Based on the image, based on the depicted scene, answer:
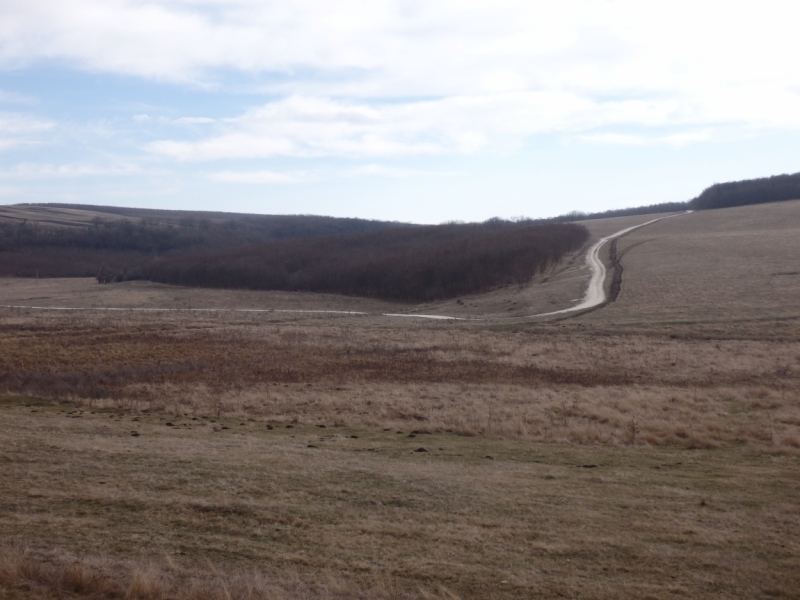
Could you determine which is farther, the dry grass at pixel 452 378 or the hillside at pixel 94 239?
the hillside at pixel 94 239

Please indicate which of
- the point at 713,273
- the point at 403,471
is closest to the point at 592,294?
the point at 713,273

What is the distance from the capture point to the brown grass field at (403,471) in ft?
20.6

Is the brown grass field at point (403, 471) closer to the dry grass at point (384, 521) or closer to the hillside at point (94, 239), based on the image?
the dry grass at point (384, 521)

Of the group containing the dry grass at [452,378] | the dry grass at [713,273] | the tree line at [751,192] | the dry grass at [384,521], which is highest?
the tree line at [751,192]

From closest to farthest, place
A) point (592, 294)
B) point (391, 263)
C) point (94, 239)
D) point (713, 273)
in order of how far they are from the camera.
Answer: point (592, 294), point (713, 273), point (391, 263), point (94, 239)

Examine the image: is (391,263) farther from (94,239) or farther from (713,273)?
(94,239)

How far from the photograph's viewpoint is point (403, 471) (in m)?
10.4

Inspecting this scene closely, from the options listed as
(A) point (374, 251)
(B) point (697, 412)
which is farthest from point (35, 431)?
(A) point (374, 251)

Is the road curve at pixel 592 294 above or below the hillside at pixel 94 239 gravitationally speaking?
below

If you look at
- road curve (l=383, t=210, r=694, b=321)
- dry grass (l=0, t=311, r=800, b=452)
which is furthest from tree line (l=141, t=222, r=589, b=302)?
dry grass (l=0, t=311, r=800, b=452)

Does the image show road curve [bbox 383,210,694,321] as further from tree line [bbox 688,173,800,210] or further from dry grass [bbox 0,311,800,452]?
tree line [bbox 688,173,800,210]

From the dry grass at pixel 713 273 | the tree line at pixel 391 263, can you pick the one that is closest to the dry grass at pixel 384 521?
the dry grass at pixel 713 273

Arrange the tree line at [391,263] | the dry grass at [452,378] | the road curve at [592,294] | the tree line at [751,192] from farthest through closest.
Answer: the tree line at [751,192] → the tree line at [391,263] → the road curve at [592,294] → the dry grass at [452,378]

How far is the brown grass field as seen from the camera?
6.28m
